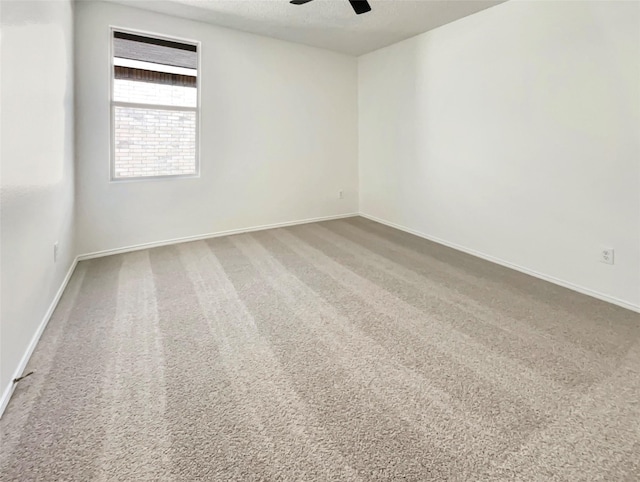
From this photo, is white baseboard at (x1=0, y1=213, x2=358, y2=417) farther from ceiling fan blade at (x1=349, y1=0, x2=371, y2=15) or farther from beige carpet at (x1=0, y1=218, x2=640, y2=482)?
ceiling fan blade at (x1=349, y1=0, x2=371, y2=15)

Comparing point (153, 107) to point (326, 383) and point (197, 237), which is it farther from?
point (326, 383)

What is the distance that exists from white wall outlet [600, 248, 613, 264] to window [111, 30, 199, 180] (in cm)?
428

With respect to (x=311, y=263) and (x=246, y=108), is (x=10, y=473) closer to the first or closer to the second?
(x=311, y=263)

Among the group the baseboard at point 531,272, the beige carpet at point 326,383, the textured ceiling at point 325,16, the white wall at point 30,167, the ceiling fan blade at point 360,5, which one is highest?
the textured ceiling at point 325,16

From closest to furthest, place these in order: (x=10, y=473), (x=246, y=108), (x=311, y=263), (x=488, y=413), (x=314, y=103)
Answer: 1. (x=10, y=473)
2. (x=488, y=413)
3. (x=311, y=263)
4. (x=246, y=108)
5. (x=314, y=103)

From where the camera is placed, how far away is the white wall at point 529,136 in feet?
9.10

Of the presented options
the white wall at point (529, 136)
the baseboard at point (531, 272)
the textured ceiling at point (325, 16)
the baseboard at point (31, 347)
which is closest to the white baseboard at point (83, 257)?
the baseboard at point (31, 347)

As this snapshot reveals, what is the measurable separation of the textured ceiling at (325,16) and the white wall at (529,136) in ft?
1.00

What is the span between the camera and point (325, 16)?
3.94 m

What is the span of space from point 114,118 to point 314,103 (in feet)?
8.76

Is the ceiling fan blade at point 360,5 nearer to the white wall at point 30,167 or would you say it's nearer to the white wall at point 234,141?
the white wall at point 234,141

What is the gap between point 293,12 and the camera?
3830 millimetres

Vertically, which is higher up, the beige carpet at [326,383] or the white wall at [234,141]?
the white wall at [234,141]

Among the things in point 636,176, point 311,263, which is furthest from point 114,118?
point 636,176
